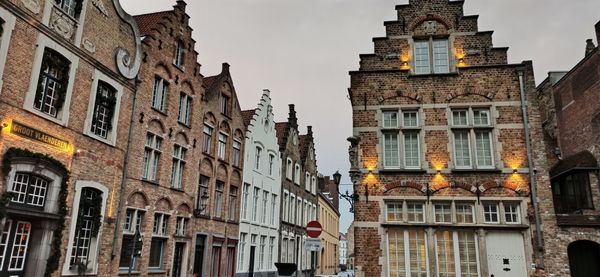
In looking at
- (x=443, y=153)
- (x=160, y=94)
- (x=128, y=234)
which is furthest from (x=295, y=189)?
(x=443, y=153)

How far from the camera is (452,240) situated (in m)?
13.2

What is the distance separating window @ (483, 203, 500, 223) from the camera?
13148mm

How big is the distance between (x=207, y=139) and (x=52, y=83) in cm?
875

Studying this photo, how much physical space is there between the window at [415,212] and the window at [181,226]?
384 inches

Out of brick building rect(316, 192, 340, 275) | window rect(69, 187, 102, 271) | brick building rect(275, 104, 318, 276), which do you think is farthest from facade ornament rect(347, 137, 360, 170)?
brick building rect(316, 192, 340, 275)

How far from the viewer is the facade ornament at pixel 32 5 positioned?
11.1m

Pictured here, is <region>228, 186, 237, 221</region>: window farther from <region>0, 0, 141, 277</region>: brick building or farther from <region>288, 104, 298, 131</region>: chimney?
<region>288, 104, 298, 131</region>: chimney

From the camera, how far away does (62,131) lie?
1225 cm

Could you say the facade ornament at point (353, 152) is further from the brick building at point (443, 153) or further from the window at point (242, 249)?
the window at point (242, 249)

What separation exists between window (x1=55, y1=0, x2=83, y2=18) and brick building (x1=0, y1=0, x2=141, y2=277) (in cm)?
3

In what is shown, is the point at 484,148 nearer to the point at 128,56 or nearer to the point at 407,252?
the point at 407,252

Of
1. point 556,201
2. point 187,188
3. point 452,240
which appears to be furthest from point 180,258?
point 556,201

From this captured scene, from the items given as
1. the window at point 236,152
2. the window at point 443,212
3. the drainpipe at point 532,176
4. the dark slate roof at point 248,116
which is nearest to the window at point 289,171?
the dark slate roof at point 248,116

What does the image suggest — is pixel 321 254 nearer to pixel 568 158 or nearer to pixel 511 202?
pixel 568 158
